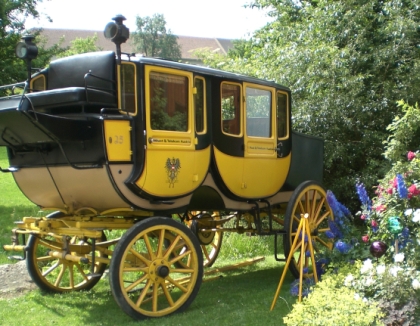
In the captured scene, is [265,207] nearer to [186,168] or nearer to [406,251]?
[186,168]

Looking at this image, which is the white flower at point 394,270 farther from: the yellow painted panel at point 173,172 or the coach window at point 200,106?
the coach window at point 200,106

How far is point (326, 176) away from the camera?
10469mm

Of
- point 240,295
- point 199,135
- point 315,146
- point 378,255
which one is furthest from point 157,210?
point 315,146

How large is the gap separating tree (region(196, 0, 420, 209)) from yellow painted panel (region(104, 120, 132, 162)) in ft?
16.6

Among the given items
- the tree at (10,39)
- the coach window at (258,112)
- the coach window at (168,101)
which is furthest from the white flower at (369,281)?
the tree at (10,39)

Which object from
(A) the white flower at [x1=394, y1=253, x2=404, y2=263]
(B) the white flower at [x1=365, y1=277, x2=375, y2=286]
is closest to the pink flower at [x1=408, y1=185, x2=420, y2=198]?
(A) the white flower at [x1=394, y1=253, x2=404, y2=263]

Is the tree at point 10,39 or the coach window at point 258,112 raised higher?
the tree at point 10,39

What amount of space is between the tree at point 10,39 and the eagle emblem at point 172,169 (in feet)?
33.0

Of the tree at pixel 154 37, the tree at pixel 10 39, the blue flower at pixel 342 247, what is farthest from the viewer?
the tree at pixel 154 37

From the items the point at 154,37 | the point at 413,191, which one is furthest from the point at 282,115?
the point at 154,37

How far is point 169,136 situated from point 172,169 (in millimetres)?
332

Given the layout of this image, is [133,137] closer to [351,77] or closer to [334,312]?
[334,312]

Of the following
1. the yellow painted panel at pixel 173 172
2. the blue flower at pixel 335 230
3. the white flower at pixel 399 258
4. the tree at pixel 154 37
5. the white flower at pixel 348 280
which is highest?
the tree at pixel 154 37

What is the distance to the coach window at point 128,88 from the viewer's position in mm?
5371
